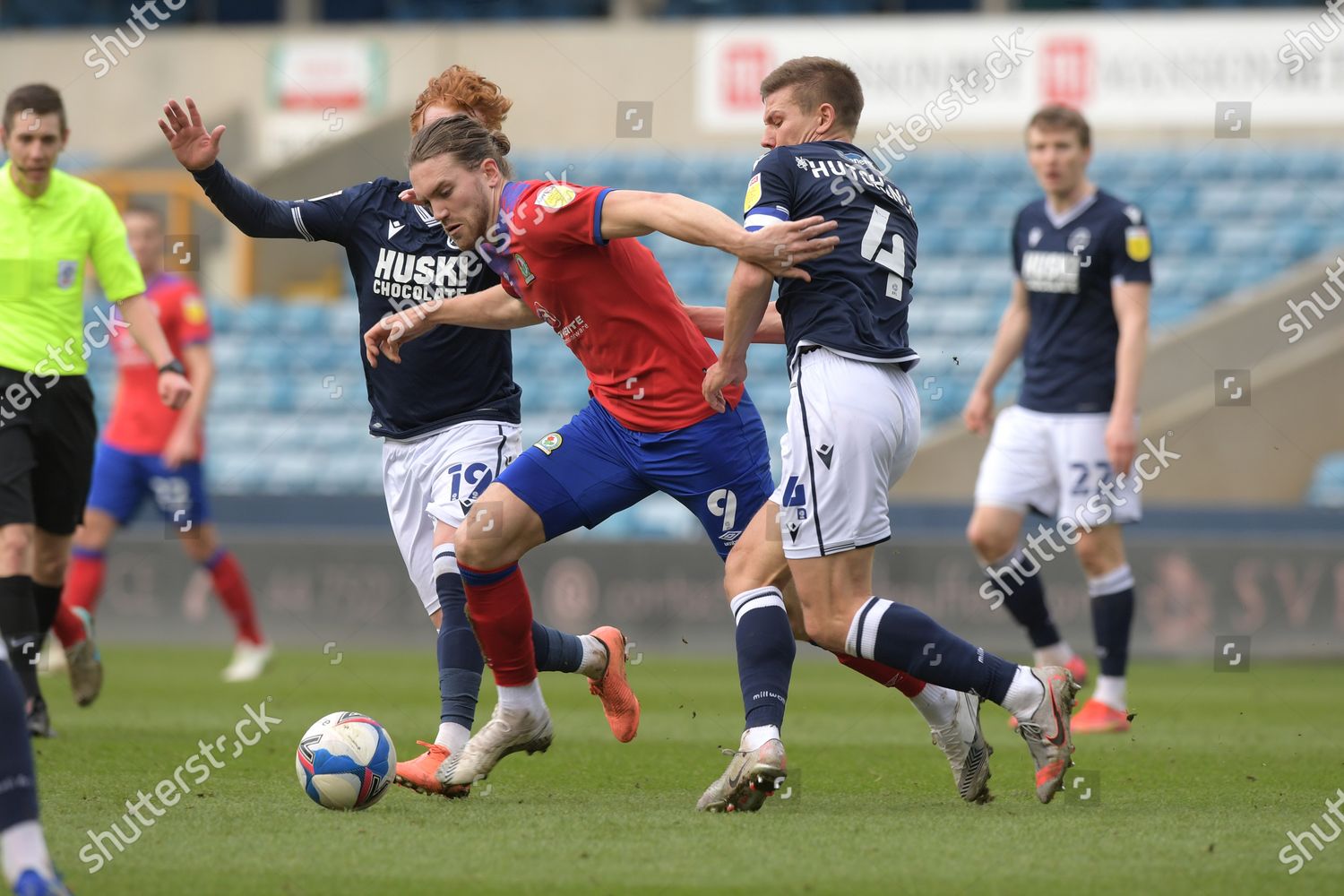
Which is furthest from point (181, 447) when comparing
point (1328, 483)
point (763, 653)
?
point (1328, 483)

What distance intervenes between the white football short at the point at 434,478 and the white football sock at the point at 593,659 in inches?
23.1

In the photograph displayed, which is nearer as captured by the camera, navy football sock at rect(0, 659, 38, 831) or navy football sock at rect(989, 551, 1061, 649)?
navy football sock at rect(0, 659, 38, 831)

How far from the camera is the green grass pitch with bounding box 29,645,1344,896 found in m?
4.16

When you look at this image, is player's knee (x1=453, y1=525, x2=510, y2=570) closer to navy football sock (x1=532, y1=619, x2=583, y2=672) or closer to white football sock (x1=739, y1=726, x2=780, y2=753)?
navy football sock (x1=532, y1=619, x2=583, y2=672)

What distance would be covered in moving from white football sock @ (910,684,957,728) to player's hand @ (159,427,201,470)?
6.00 metres

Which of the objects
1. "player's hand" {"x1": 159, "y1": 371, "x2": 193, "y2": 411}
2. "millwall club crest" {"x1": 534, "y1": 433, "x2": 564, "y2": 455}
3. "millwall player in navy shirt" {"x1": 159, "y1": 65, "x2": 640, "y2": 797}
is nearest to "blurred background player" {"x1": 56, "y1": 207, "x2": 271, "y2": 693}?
"player's hand" {"x1": 159, "y1": 371, "x2": 193, "y2": 411}

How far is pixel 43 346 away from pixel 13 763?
3818mm

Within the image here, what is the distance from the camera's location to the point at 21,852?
A: 3568 mm

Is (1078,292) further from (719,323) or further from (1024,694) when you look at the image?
(1024,694)

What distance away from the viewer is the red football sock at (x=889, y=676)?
5480mm

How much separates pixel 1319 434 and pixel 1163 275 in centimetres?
394

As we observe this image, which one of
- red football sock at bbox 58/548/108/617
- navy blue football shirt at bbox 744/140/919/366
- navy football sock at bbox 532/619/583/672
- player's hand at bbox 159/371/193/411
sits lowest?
red football sock at bbox 58/548/108/617

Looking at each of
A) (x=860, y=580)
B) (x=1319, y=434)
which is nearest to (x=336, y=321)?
(x=1319, y=434)

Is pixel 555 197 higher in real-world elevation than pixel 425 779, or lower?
higher
